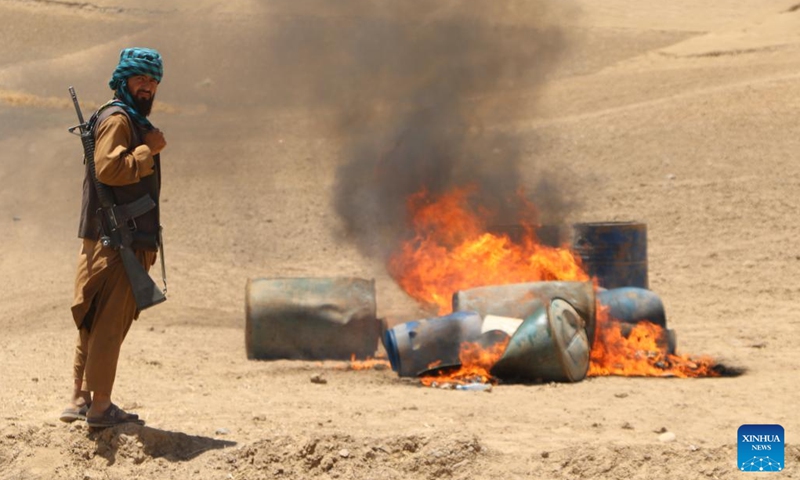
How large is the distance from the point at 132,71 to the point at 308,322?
11.1ft

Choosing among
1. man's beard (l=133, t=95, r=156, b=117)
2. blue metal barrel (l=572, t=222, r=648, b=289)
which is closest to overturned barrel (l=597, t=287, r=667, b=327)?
blue metal barrel (l=572, t=222, r=648, b=289)

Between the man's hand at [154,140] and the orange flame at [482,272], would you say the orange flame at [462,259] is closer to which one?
the orange flame at [482,272]

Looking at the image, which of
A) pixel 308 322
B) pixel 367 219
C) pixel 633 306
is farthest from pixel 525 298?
pixel 367 219

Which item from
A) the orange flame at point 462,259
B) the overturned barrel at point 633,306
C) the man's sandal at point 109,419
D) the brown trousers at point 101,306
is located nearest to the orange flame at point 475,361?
the overturned barrel at point 633,306

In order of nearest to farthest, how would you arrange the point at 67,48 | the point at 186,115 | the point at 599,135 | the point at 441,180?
1. the point at 441,180
2. the point at 599,135
3. the point at 186,115
4. the point at 67,48

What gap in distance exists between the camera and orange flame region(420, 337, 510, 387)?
759 centimetres

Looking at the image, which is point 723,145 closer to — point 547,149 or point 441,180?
point 547,149

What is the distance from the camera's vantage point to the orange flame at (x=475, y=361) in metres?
7.59

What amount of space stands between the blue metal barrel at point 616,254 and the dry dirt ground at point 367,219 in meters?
0.74

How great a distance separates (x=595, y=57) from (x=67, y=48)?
13.9m

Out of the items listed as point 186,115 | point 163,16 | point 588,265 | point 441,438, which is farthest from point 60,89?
point 441,438

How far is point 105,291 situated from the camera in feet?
17.6

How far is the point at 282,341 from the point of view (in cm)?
846

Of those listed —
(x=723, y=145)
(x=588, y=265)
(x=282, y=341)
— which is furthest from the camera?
(x=723, y=145)
